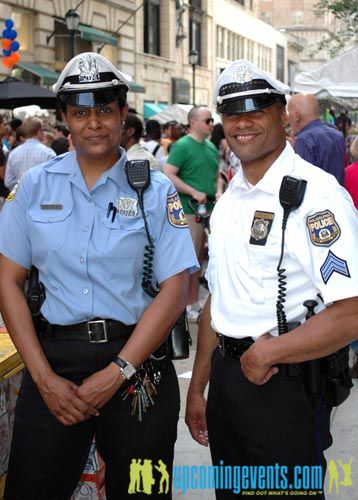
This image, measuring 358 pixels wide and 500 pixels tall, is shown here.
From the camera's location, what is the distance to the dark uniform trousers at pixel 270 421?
2.68 m

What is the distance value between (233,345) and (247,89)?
922 mm

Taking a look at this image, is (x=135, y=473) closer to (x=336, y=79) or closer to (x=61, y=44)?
(x=336, y=79)

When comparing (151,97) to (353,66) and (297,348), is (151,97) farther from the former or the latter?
(297,348)

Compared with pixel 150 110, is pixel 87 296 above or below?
below

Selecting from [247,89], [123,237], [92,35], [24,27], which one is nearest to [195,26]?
[92,35]

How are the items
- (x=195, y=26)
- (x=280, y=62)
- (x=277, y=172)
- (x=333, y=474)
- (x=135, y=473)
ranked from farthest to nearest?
(x=280, y=62)
(x=195, y=26)
(x=333, y=474)
(x=135, y=473)
(x=277, y=172)

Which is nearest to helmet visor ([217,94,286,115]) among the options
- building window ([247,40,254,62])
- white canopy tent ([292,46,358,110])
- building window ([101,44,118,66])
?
white canopy tent ([292,46,358,110])

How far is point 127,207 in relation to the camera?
9.64 ft

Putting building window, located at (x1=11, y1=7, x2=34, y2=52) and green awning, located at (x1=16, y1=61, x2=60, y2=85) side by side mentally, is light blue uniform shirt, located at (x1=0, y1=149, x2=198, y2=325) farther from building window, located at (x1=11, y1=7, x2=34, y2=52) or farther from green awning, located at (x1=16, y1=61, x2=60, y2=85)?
building window, located at (x1=11, y1=7, x2=34, y2=52)

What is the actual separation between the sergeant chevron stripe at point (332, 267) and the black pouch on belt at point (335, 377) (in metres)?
0.30

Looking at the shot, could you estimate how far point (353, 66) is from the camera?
11.7 metres

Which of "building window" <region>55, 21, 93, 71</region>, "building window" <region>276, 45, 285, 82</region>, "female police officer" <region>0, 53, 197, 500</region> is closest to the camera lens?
"female police officer" <region>0, 53, 197, 500</region>

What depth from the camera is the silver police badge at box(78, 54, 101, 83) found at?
293 centimetres

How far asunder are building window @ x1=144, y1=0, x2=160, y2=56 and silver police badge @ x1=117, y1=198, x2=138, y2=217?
3460 cm
